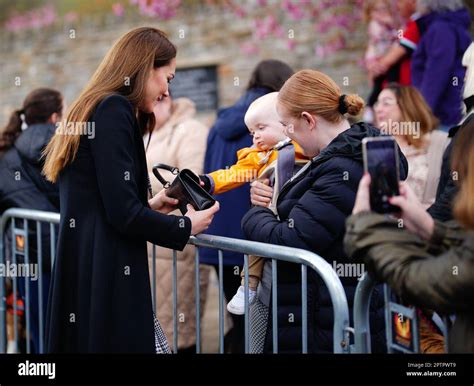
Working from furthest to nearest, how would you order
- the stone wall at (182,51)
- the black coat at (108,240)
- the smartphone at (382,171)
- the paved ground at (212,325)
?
1. the stone wall at (182,51)
2. the paved ground at (212,325)
3. the black coat at (108,240)
4. the smartphone at (382,171)

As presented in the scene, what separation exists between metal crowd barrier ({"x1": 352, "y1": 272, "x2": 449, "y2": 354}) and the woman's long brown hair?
125 cm

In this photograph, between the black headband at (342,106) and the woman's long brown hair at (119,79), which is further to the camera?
the black headband at (342,106)

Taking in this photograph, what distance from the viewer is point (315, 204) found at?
339 cm

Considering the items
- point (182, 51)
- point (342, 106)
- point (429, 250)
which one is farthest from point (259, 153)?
point (182, 51)

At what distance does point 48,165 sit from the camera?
3.57m

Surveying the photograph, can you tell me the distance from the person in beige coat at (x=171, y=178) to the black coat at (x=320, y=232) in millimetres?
A: 2044

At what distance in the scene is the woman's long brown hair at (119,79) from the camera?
3.43 metres

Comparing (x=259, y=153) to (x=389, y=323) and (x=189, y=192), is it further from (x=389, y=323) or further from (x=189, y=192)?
(x=389, y=323)

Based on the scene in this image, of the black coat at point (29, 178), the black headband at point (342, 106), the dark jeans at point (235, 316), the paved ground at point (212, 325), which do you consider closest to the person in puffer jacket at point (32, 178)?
the black coat at point (29, 178)

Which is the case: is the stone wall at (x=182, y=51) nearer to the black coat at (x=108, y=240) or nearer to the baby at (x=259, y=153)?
the baby at (x=259, y=153)

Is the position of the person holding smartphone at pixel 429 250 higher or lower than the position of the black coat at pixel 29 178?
lower

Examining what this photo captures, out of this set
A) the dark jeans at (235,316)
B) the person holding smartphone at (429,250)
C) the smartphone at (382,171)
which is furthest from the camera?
the dark jeans at (235,316)

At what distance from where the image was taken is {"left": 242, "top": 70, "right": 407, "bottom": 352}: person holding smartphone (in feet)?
11.1

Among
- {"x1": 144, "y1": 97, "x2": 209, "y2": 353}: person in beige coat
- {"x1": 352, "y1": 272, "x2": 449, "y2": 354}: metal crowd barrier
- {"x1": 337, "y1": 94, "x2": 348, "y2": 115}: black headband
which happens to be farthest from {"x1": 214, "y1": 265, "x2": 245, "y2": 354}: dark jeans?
{"x1": 352, "y1": 272, "x2": 449, "y2": 354}: metal crowd barrier
